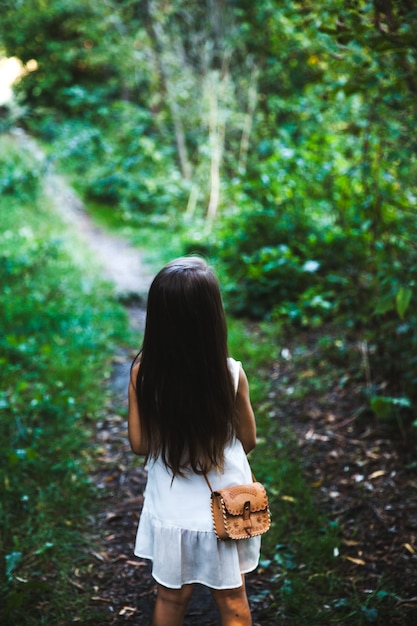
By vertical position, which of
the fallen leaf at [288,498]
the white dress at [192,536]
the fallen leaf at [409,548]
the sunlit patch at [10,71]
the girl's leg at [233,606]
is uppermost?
the sunlit patch at [10,71]

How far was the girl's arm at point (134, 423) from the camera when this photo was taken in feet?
6.45

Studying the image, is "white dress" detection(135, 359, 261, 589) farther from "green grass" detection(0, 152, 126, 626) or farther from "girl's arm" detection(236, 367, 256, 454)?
"green grass" detection(0, 152, 126, 626)

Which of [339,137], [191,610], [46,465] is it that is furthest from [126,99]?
[191,610]

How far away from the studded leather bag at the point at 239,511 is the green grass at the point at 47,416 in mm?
1064

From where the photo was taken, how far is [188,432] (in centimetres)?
191

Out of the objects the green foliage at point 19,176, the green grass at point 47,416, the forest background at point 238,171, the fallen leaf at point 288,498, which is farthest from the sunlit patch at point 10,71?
the fallen leaf at point 288,498

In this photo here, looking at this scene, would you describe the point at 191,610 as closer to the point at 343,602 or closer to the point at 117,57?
the point at 343,602

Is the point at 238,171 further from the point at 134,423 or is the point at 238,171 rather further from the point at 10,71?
the point at 10,71

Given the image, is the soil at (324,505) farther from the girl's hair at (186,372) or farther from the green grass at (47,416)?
the girl's hair at (186,372)

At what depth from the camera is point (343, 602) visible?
98.0 inches

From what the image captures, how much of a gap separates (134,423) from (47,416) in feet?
6.72

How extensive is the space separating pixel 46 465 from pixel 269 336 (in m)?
2.74

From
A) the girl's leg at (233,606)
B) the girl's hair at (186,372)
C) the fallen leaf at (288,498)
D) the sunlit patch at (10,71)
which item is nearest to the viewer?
the girl's hair at (186,372)

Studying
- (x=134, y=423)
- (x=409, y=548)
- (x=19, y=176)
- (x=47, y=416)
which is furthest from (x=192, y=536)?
(x=19, y=176)
